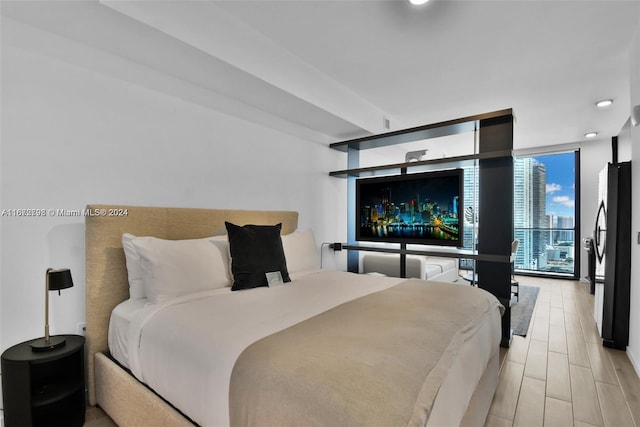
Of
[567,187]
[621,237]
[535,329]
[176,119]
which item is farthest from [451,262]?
[176,119]

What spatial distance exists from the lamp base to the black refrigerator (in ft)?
13.9

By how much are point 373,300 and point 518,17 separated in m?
2.21

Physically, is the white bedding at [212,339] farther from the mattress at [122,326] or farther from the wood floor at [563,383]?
the wood floor at [563,383]

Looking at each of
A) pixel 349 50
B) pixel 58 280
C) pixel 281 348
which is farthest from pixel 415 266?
pixel 58 280

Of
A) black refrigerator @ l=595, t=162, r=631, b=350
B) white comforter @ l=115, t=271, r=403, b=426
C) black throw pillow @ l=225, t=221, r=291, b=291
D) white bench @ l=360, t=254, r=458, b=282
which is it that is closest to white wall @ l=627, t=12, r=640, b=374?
black refrigerator @ l=595, t=162, r=631, b=350

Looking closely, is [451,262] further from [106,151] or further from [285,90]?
[106,151]

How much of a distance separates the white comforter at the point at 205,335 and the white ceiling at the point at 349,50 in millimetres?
1695

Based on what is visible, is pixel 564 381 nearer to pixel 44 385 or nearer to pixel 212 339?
pixel 212 339

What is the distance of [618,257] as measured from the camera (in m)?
2.82

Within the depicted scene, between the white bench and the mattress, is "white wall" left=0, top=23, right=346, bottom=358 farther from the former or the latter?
the white bench

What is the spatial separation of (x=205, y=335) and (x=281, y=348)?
42 cm

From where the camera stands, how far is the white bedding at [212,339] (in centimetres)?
124

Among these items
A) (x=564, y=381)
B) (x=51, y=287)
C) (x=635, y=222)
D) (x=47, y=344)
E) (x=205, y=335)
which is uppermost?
(x=635, y=222)

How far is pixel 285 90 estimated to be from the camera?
110 inches
